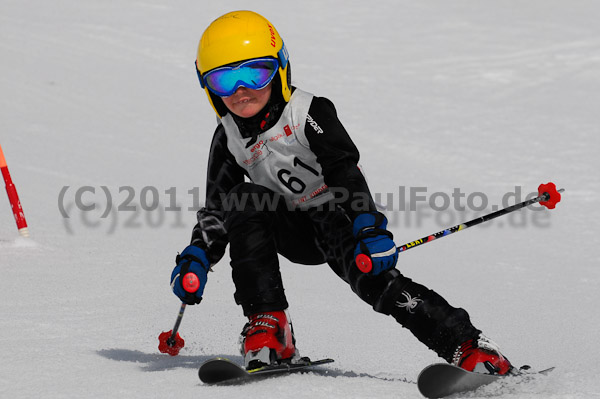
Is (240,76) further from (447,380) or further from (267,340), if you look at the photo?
(447,380)

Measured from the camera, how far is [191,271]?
382cm

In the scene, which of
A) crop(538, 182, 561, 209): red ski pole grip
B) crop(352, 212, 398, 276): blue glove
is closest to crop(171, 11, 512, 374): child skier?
crop(352, 212, 398, 276): blue glove

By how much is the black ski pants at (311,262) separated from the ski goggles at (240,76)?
0.46 meters

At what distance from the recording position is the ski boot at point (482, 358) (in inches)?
128

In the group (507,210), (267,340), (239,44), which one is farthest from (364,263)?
(239,44)

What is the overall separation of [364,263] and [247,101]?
98 cm

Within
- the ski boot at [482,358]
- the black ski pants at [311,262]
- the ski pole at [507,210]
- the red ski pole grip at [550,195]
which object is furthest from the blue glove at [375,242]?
the red ski pole grip at [550,195]

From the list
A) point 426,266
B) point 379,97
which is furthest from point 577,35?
point 426,266

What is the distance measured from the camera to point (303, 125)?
379 centimetres

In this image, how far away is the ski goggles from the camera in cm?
371

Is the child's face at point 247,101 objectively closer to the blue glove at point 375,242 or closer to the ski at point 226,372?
the blue glove at point 375,242

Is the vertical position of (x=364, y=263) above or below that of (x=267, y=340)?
above

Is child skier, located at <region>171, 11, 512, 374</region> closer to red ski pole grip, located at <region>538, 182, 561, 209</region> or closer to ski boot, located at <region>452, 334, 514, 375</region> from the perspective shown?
ski boot, located at <region>452, 334, 514, 375</region>

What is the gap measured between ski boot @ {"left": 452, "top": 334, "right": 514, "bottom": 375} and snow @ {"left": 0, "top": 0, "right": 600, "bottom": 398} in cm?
14
